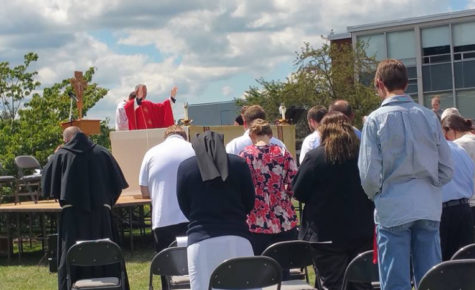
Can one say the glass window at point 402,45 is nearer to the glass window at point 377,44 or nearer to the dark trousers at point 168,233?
the glass window at point 377,44

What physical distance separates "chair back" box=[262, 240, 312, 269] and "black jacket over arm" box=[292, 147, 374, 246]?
0.15m

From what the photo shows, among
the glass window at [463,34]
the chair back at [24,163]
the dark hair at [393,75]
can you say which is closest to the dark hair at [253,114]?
the dark hair at [393,75]

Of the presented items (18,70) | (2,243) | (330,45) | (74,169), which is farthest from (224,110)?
(74,169)

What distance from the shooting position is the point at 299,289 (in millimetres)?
6277

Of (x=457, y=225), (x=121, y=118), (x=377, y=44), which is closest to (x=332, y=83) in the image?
(x=377, y=44)

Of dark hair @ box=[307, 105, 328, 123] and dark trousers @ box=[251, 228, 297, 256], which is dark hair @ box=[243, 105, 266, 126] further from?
dark trousers @ box=[251, 228, 297, 256]

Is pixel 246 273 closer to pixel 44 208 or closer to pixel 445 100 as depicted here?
pixel 44 208

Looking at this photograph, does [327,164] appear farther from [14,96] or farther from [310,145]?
[14,96]

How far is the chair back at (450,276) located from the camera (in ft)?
14.5

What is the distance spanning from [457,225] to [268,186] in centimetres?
158

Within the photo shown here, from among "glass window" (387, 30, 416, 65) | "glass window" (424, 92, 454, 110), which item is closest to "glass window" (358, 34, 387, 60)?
"glass window" (387, 30, 416, 65)

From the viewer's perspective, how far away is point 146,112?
14.9 m

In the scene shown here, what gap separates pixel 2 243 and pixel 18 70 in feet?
31.1

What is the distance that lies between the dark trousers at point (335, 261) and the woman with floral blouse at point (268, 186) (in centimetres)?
76
